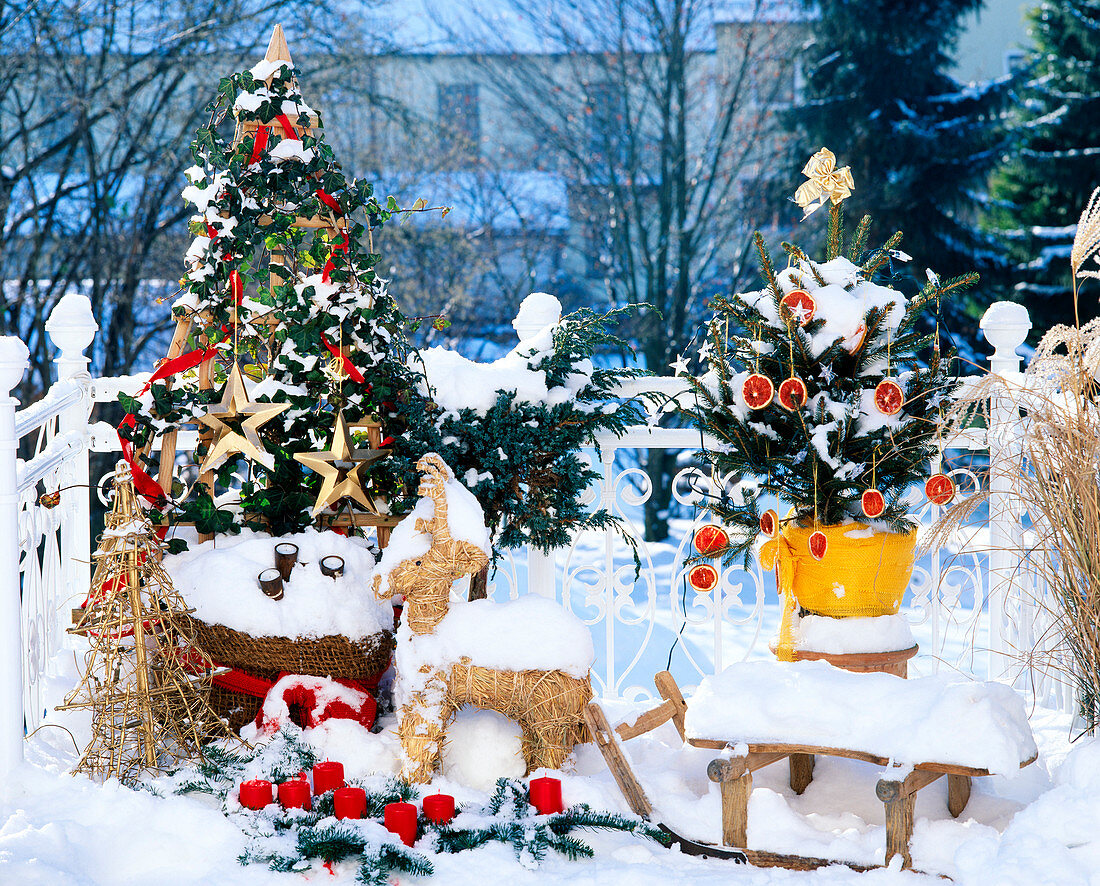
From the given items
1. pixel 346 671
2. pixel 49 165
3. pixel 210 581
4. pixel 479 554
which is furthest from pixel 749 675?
pixel 49 165

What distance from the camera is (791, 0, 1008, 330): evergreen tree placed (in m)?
9.28

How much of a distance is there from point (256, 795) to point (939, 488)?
2.03m

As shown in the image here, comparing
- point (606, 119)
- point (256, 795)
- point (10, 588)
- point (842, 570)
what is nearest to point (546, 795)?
point (256, 795)

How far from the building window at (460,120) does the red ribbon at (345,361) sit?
5.97 metres

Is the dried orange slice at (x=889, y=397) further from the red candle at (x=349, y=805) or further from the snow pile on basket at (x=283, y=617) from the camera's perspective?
the red candle at (x=349, y=805)

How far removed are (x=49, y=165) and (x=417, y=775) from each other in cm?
677

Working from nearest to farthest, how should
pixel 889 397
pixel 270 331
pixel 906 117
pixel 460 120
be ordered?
pixel 889 397 < pixel 270 331 < pixel 906 117 < pixel 460 120

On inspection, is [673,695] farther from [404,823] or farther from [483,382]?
[483,382]

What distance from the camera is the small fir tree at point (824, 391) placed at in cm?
294

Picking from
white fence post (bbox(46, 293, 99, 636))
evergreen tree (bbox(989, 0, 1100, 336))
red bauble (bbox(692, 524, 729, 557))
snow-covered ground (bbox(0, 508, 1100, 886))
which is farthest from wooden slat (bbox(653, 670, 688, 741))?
evergreen tree (bbox(989, 0, 1100, 336))

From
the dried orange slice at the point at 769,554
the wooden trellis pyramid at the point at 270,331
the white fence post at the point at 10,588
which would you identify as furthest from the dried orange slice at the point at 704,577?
the white fence post at the point at 10,588

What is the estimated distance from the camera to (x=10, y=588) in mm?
2619

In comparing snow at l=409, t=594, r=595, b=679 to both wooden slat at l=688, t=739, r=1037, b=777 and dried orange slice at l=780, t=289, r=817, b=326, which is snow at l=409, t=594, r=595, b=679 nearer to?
wooden slat at l=688, t=739, r=1037, b=777

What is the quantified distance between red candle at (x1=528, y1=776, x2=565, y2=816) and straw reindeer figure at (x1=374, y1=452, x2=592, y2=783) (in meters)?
0.19
